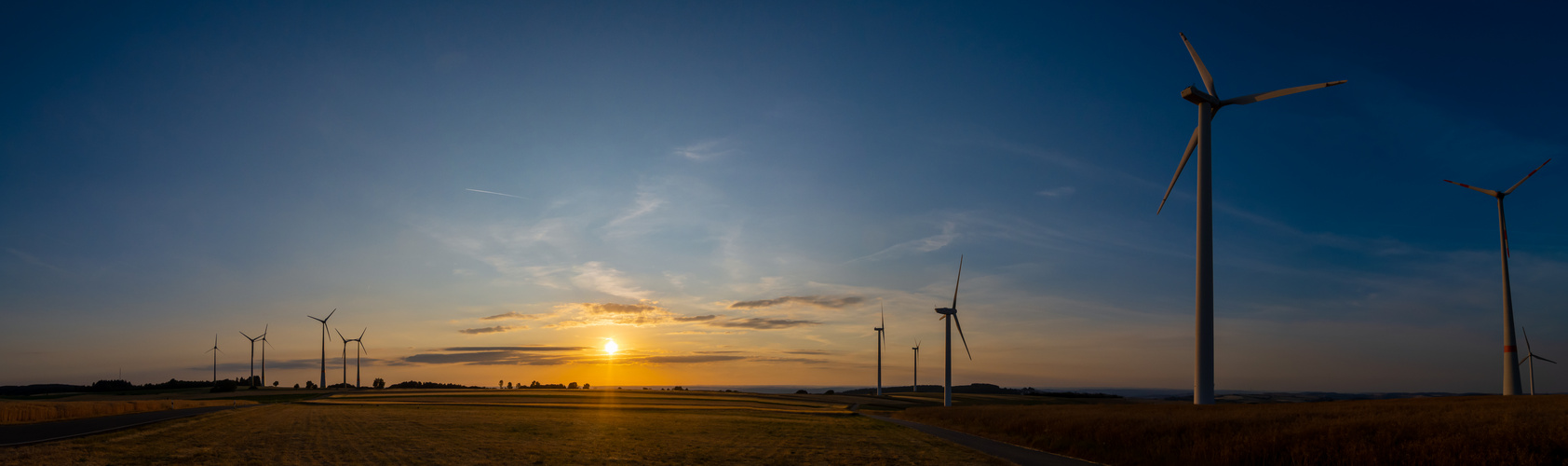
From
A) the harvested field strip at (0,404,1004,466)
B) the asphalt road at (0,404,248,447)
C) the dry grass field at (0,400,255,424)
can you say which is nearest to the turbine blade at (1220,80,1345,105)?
the harvested field strip at (0,404,1004,466)

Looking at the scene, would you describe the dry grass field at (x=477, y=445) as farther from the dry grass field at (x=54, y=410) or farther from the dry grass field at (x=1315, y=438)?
the dry grass field at (x=54, y=410)

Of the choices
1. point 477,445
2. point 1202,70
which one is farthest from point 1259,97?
point 477,445

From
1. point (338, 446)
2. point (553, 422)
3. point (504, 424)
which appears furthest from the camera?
point (553, 422)

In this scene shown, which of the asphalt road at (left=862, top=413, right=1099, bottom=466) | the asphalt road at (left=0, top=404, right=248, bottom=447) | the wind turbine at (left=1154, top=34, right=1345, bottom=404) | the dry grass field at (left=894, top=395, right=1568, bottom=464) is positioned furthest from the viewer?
the wind turbine at (left=1154, top=34, right=1345, bottom=404)

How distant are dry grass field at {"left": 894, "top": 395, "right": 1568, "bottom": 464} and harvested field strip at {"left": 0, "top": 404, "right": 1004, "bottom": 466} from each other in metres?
6.49

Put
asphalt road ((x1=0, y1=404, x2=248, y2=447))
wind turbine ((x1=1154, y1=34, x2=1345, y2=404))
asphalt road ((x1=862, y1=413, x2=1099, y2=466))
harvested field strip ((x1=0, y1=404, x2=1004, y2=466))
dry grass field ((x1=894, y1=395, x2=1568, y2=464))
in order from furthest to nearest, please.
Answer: wind turbine ((x1=1154, y1=34, x2=1345, y2=404)) < asphalt road ((x1=0, y1=404, x2=248, y2=447)) < asphalt road ((x1=862, y1=413, x2=1099, y2=466)) < harvested field strip ((x1=0, y1=404, x2=1004, y2=466)) < dry grass field ((x1=894, y1=395, x2=1568, y2=464))

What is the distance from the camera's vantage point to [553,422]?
2218 inches

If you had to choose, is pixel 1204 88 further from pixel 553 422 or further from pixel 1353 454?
pixel 553 422

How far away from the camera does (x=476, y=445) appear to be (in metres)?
34.7

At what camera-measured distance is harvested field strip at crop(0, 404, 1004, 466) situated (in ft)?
92.9

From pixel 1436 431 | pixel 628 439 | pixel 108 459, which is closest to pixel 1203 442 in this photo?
pixel 1436 431

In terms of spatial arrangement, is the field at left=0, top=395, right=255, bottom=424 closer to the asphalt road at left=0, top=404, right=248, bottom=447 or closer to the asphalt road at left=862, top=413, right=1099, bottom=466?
the asphalt road at left=0, top=404, right=248, bottom=447

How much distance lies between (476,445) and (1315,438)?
34.5m

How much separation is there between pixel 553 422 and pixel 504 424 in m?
4.78
